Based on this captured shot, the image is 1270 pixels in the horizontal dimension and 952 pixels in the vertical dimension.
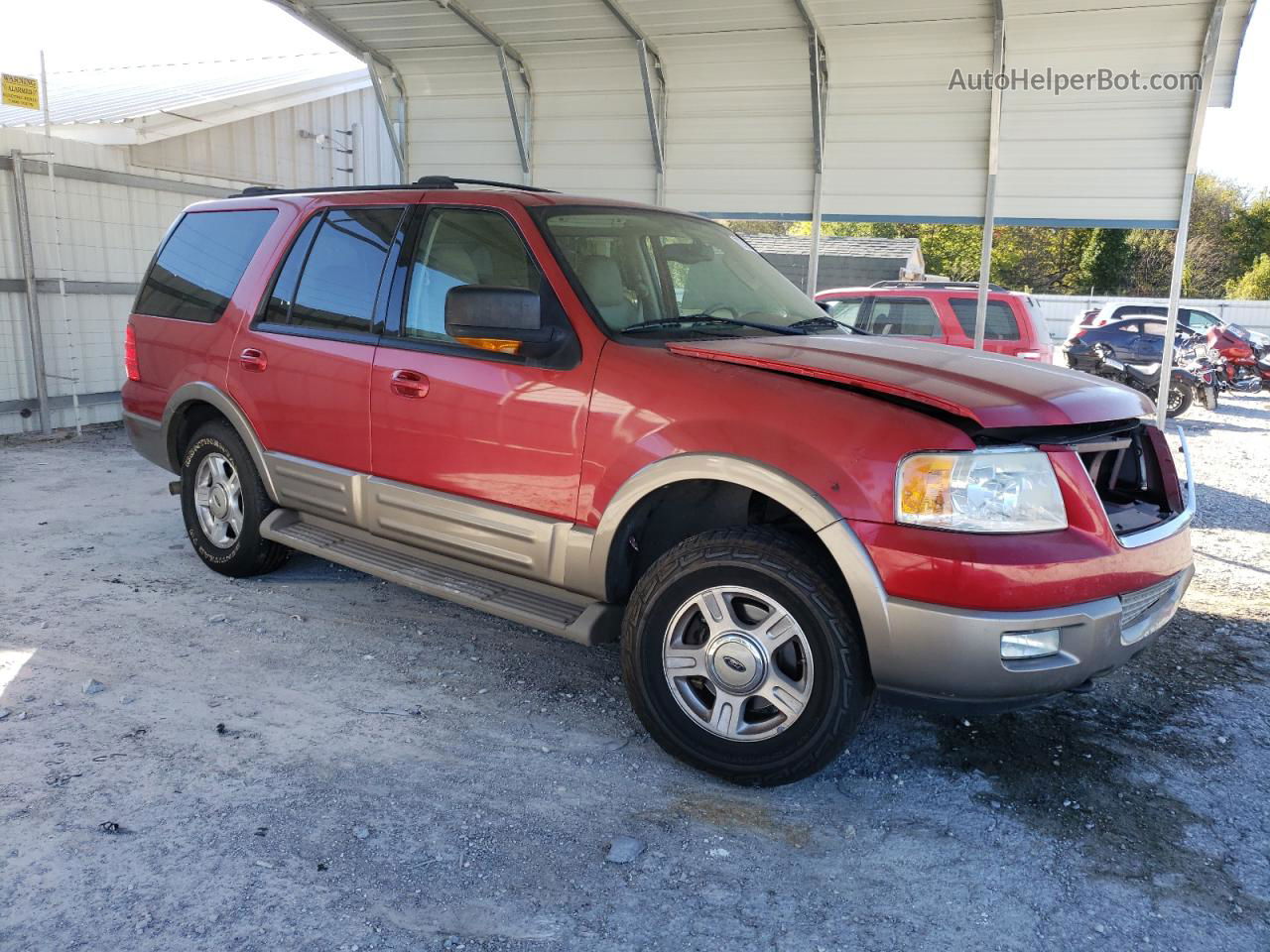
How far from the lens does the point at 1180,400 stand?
14.8 m

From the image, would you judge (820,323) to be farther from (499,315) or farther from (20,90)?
(20,90)

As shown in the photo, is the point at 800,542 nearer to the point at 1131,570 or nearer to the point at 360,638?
the point at 1131,570

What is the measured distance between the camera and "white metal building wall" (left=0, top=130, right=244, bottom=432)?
9.60 meters

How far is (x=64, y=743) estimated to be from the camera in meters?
3.45

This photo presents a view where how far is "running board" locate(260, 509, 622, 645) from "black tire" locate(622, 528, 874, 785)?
8.4 inches

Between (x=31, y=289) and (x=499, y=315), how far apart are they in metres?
8.26

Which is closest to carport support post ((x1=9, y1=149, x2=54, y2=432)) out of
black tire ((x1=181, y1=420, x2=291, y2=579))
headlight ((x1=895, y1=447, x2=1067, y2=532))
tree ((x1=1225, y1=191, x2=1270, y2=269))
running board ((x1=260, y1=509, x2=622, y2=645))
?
black tire ((x1=181, y1=420, x2=291, y2=579))

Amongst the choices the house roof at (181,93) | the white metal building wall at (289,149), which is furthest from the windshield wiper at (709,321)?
the white metal building wall at (289,149)

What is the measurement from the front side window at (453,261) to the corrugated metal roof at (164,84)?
8201mm

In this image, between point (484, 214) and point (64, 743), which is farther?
point (484, 214)

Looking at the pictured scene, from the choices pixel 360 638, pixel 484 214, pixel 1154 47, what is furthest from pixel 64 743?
pixel 1154 47

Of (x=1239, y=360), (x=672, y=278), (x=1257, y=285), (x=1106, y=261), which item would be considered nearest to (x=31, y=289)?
(x=672, y=278)

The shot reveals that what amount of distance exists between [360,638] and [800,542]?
2.38 m

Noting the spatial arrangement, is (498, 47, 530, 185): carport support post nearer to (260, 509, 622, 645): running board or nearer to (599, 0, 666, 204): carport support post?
(599, 0, 666, 204): carport support post
